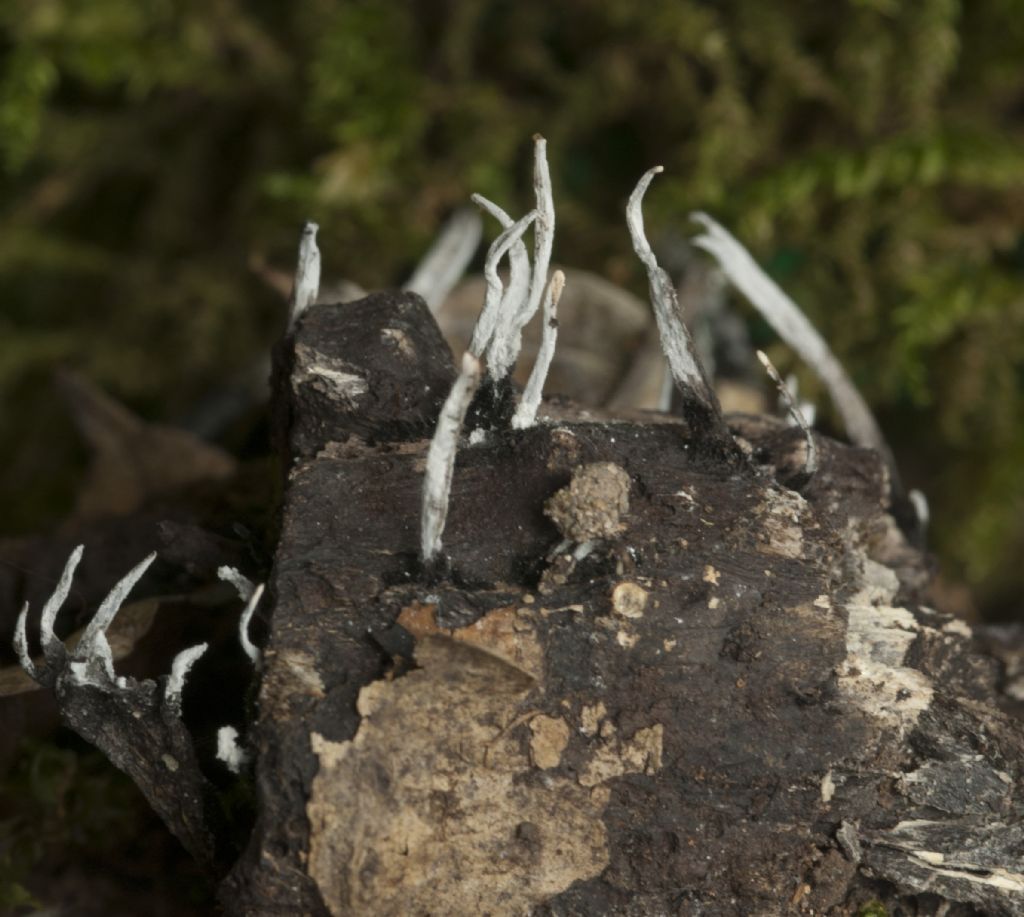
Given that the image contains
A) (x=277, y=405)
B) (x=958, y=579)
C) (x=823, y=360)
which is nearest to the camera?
(x=277, y=405)

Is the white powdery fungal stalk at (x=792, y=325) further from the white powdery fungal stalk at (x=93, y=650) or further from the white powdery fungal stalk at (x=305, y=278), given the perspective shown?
the white powdery fungal stalk at (x=93, y=650)

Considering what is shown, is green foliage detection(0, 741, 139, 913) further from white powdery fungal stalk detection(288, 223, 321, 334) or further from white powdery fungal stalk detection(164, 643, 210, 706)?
white powdery fungal stalk detection(288, 223, 321, 334)

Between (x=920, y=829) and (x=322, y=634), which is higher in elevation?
(x=322, y=634)

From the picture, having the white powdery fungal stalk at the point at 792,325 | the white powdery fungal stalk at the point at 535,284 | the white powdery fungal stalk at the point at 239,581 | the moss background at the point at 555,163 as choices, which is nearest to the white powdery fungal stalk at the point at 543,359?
the white powdery fungal stalk at the point at 535,284

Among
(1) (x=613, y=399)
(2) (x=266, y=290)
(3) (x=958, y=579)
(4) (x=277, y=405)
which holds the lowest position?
(3) (x=958, y=579)

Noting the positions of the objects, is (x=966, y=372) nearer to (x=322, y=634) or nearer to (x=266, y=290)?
(x=266, y=290)

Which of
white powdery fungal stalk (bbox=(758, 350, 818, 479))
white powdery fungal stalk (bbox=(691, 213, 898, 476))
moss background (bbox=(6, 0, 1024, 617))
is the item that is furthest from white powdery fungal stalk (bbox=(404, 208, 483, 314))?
white powdery fungal stalk (bbox=(758, 350, 818, 479))

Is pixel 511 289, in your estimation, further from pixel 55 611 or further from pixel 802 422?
pixel 55 611

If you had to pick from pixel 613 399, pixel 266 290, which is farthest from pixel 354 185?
pixel 613 399

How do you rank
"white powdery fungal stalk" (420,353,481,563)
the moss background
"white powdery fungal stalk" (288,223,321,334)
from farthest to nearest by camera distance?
the moss background < "white powdery fungal stalk" (288,223,321,334) < "white powdery fungal stalk" (420,353,481,563)
